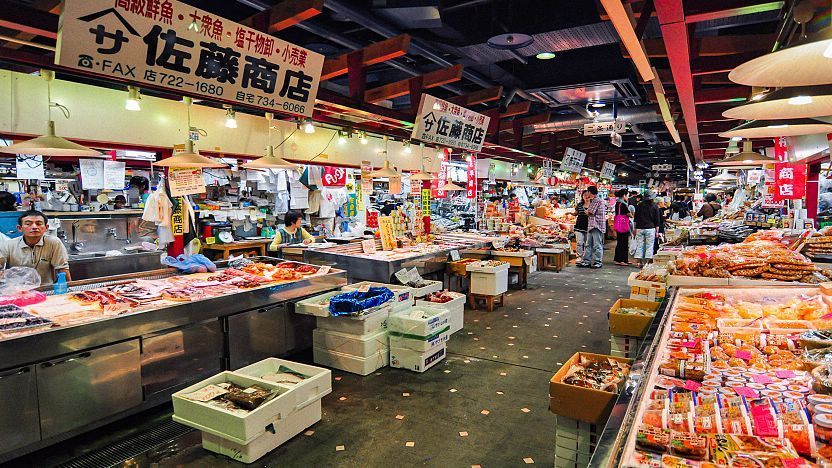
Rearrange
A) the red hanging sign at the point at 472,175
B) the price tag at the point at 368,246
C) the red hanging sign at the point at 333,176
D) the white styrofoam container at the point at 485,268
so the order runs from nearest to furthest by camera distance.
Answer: the white styrofoam container at the point at 485,268 → the price tag at the point at 368,246 → the red hanging sign at the point at 333,176 → the red hanging sign at the point at 472,175

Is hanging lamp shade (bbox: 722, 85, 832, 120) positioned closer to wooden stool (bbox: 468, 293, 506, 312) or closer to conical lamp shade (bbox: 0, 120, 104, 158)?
conical lamp shade (bbox: 0, 120, 104, 158)

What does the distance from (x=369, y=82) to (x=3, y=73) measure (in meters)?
6.56

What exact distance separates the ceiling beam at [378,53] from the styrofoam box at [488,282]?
14.4 ft

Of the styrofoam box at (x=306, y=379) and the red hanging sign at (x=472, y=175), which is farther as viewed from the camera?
the red hanging sign at (x=472, y=175)

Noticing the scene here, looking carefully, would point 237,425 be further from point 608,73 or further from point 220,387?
point 608,73

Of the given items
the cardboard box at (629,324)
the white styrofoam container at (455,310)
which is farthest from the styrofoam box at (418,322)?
the cardboard box at (629,324)

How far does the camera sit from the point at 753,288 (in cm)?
475

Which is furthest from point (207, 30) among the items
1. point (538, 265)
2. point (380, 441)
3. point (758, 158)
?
point (538, 265)

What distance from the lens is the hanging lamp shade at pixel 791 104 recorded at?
7.79 ft

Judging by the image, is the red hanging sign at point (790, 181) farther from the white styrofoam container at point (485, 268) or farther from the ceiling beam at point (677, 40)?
the white styrofoam container at point (485, 268)

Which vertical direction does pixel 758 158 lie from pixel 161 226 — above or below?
above

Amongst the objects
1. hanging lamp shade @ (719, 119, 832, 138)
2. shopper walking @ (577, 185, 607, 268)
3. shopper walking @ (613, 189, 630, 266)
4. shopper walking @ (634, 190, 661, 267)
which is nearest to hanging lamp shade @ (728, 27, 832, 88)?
hanging lamp shade @ (719, 119, 832, 138)

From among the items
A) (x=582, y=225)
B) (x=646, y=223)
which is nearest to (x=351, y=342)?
(x=582, y=225)

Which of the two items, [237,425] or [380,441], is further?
[380,441]
